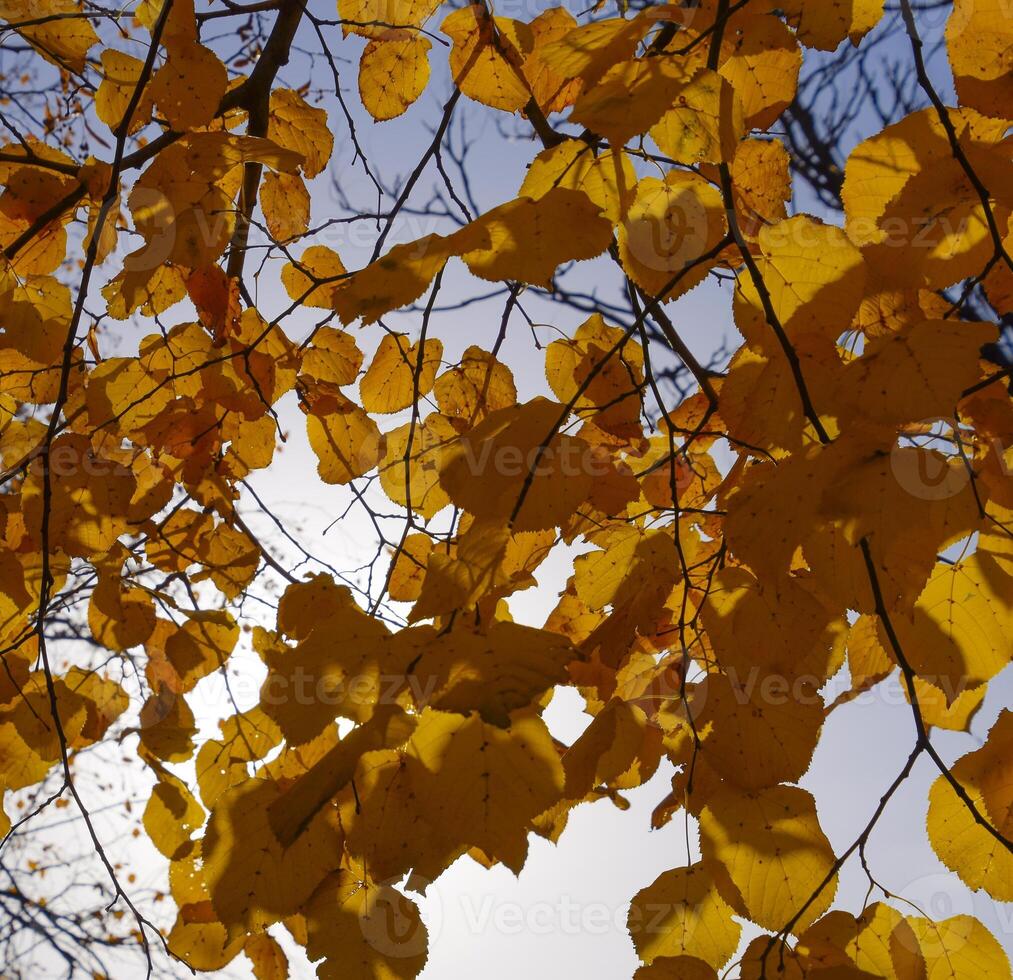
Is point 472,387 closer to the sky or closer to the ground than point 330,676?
closer to the sky

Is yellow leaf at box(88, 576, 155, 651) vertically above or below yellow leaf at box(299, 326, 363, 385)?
below

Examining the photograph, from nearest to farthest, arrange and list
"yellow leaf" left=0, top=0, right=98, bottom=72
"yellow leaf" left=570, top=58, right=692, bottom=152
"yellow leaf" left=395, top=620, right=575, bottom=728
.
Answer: "yellow leaf" left=395, top=620, right=575, bottom=728 < "yellow leaf" left=570, top=58, right=692, bottom=152 < "yellow leaf" left=0, top=0, right=98, bottom=72

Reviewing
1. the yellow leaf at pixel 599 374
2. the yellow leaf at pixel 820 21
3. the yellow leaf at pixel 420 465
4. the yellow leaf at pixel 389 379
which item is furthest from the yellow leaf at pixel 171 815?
the yellow leaf at pixel 820 21

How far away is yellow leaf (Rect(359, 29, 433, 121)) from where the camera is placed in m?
1.53

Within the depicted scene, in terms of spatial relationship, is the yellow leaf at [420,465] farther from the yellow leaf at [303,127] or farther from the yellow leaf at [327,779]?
the yellow leaf at [327,779]

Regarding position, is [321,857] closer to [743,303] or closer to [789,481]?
[789,481]

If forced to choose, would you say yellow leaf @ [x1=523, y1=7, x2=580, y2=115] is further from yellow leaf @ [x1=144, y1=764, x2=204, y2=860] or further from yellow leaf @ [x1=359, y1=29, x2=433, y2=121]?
yellow leaf @ [x1=144, y1=764, x2=204, y2=860]

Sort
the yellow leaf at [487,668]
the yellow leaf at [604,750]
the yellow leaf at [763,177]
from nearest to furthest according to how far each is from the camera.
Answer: the yellow leaf at [487,668] < the yellow leaf at [604,750] < the yellow leaf at [763,177]

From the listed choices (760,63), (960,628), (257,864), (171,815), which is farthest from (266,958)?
(760,63)

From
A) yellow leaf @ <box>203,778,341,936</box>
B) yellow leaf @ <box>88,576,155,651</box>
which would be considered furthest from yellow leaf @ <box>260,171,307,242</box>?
yellow leaf @ <box>203,778,341,936</box>

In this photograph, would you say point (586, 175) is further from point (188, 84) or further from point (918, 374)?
point (188, 84)

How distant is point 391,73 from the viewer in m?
1.54

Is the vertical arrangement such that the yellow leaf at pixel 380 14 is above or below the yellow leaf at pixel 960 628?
above

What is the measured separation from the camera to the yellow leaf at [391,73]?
1.53 meters
